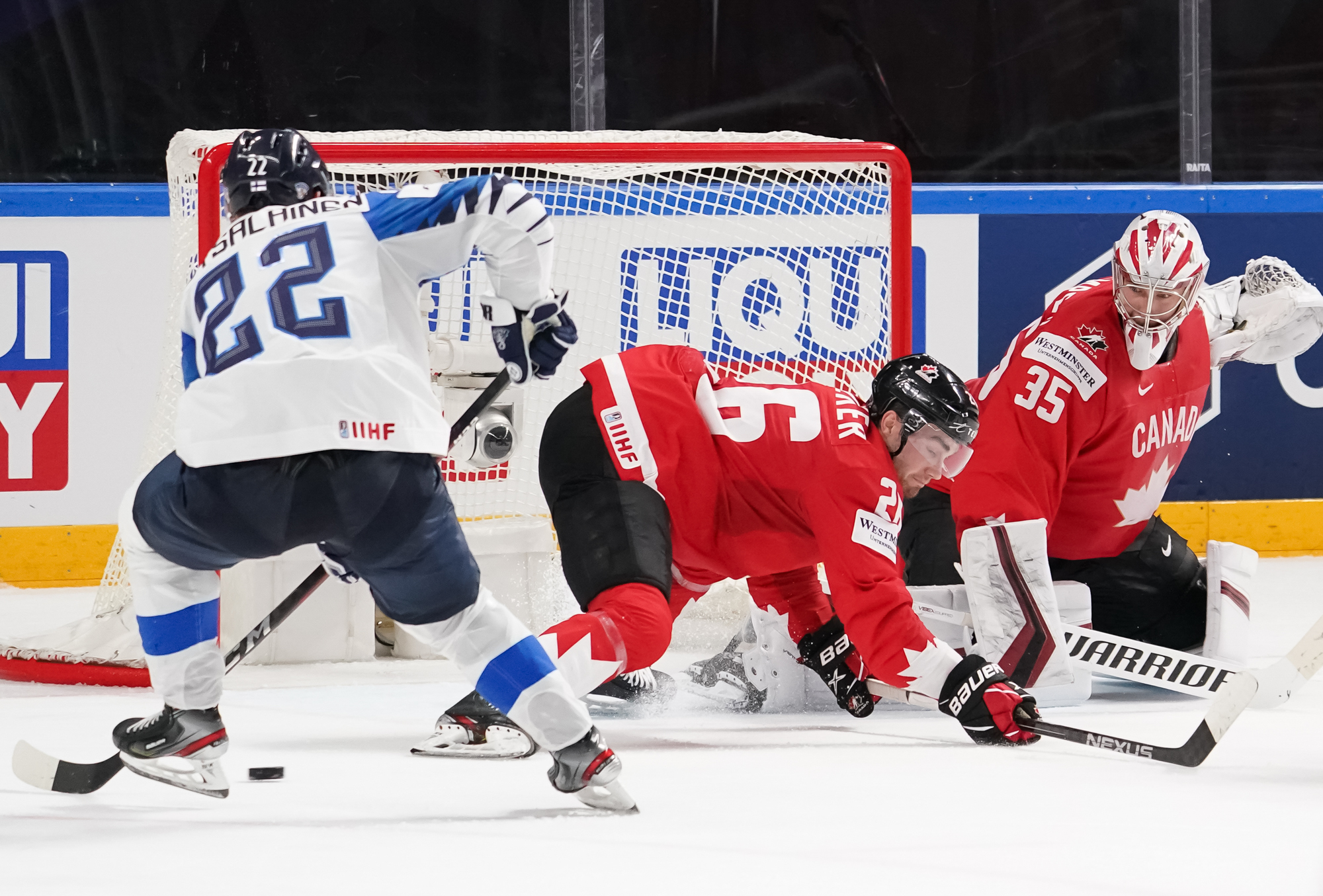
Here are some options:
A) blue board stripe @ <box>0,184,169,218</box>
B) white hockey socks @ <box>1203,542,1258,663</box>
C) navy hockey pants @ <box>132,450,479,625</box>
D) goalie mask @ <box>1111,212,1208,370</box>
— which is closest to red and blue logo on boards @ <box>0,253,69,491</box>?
blue board stripe @ <box>0,184,169,218</box>

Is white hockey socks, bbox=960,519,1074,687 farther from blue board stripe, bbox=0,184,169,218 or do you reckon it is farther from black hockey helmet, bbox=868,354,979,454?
blue board stripe, bbox=0,184,169,218

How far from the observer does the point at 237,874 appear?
190cm

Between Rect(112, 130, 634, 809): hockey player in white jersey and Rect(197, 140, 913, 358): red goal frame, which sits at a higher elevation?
Rect(197, 140, 913, 358): red goal frame

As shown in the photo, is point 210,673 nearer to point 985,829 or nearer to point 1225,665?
point 985,829

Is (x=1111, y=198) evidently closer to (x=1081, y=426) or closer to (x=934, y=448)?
(x=1081, y=426)

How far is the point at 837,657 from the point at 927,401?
596 millimetres

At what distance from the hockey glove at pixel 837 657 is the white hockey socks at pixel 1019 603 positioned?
0.29 meters

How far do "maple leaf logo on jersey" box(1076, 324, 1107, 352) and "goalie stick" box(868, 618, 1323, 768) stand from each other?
776 mm

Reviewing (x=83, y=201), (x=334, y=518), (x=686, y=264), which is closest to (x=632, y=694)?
(x=334, y=518)

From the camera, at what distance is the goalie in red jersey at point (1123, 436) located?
3164 millimetres

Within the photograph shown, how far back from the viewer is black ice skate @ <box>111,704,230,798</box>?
2.23 m

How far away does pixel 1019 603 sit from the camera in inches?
124

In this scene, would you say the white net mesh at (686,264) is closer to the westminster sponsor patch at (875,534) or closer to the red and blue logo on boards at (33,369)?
the red and blue logo on boards at (33,369)

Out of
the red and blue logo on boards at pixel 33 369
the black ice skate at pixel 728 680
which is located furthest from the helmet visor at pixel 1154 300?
the red and blue logo on boards at pixel 33 369
